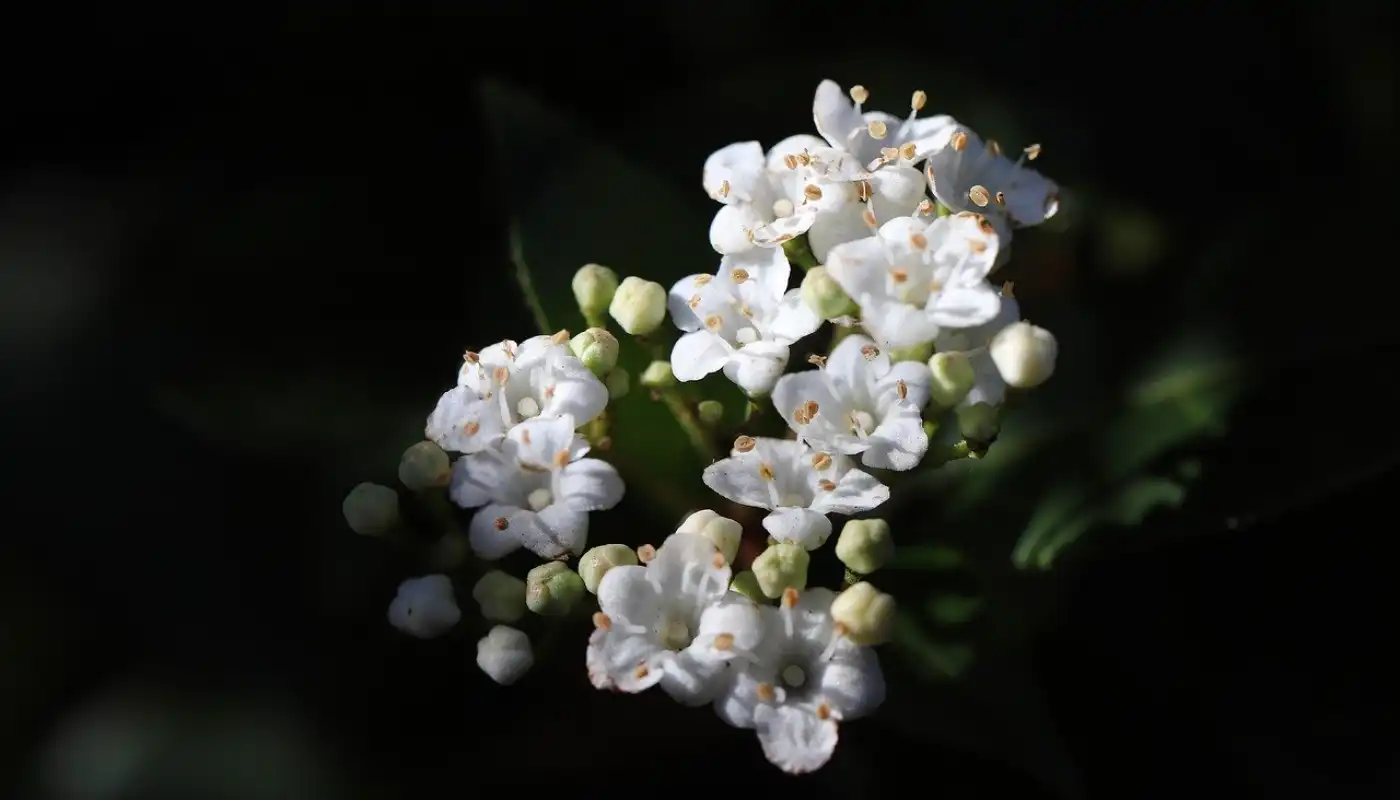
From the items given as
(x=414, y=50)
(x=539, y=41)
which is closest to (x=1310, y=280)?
(x=539, y=41)

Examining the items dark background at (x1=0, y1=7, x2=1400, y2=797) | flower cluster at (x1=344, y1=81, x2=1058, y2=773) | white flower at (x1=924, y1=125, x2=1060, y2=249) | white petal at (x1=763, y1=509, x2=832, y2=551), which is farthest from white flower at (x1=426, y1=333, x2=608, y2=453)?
white flower at (x1=924, y1=125, x2=1060, y2=249)

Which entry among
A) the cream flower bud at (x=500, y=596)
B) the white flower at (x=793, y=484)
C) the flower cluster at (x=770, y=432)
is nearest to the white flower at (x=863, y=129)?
the flower cluster at (x=770, y=432)

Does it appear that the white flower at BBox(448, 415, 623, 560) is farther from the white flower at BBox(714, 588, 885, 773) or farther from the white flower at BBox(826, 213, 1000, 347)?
the white flower at BBox(826, 213, 1000, 347)

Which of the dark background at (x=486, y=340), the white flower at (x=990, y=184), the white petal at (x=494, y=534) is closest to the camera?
the white petal at (x=494, y=534)

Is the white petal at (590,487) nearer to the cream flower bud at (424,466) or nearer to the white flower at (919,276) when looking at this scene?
the cream flower bud at (424,466)

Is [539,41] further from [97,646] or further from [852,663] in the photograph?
[852,663]

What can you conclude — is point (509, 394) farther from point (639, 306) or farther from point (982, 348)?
point (982, 348)
